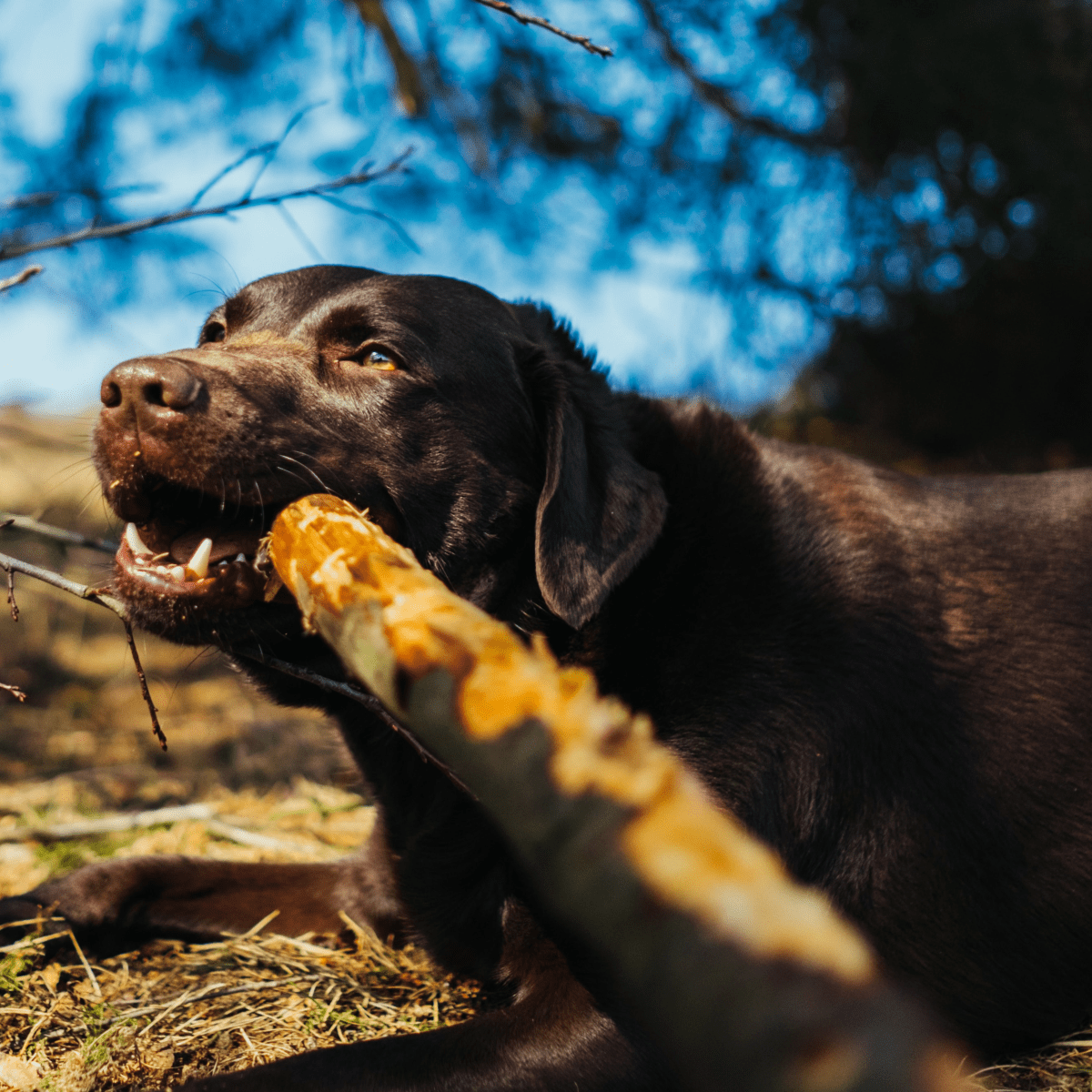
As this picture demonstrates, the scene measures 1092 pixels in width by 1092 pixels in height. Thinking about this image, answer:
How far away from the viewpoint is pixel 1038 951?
6.96 feet

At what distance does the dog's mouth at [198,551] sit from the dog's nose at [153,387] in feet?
0.51

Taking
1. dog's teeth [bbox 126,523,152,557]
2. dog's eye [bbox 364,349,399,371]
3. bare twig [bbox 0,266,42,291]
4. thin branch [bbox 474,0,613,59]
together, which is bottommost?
dog's teeth [bbox 126,523,152,557]

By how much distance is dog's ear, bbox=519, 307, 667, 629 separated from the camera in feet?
6.87

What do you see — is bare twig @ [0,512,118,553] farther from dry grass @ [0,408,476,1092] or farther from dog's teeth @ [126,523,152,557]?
dog's teeth @ [126,523,152,557]

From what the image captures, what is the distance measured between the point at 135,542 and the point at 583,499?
3.13 feet

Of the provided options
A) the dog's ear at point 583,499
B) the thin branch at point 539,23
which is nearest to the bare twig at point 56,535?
the dog's ear at point 583,499

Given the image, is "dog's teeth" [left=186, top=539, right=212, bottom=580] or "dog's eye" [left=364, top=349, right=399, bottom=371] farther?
"dog's eye" [left=364, top=349, right=399, bottom=371]

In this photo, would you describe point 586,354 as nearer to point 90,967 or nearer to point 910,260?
point 90,967

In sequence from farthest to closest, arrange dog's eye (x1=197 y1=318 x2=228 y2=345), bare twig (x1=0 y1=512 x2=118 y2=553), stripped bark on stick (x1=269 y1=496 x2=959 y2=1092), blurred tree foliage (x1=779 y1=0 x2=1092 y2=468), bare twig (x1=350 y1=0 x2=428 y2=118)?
blurred tree foliage (x1=779 y1=0 x2=1092 y2=468) → bare twig (x1=350 y1=0 x2=428 y2=118) → dog's eye (x1=197 y1=318 x2=228 y2=345) → bare twig (x1=0 y1=512 x2=118 y2=553) → stripped bark on stick (x1=269 y1=496 x2=959 y2=1092)

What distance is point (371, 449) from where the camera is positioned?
7.02ft

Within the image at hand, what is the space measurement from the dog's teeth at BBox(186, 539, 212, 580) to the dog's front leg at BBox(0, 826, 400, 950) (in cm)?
103

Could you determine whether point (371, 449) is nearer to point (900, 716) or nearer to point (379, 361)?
point (379, 361)

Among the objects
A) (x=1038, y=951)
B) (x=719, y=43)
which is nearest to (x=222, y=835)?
(x=1038, y=951)

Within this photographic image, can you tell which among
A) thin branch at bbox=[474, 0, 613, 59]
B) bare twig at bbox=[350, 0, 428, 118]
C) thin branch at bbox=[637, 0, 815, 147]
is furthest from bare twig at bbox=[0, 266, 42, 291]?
thin branch at bbox=[637, 0, 815, 147]
